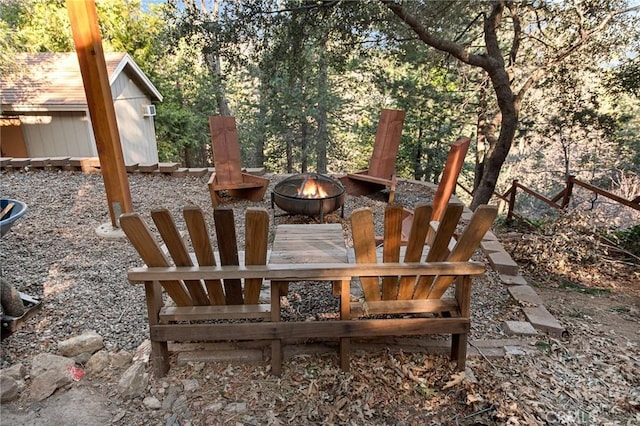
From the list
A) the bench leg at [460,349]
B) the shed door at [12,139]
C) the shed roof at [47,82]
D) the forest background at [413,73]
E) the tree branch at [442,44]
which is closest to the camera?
the bench leg at [460,349]

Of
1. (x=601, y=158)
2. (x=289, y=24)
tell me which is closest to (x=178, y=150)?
(x=289, y=24)

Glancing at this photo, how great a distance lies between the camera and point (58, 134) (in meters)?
8.66

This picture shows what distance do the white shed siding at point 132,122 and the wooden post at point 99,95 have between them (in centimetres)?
626

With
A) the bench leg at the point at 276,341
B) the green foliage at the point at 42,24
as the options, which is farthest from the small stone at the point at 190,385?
the green foliage at the point at 42,24

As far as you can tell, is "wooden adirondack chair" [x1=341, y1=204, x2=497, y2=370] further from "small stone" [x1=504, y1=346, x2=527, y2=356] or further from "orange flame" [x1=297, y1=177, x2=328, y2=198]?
"orange flame" [x1=297, y1=177, x2=328, y2=198]

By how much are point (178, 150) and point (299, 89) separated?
5820 mm

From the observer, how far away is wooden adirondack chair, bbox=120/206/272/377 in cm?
154

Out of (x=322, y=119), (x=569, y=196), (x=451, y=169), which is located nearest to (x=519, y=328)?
(x=451, y=169)

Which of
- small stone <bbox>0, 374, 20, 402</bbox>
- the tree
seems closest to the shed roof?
the tree

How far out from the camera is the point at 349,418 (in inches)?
62.9

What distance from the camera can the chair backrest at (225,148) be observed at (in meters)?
4.70

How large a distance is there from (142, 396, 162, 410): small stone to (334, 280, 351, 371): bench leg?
89 cm

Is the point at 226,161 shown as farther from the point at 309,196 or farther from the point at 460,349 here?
the point at 460,349

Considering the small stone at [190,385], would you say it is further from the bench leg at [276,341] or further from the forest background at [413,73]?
the forest background at [413,73]
